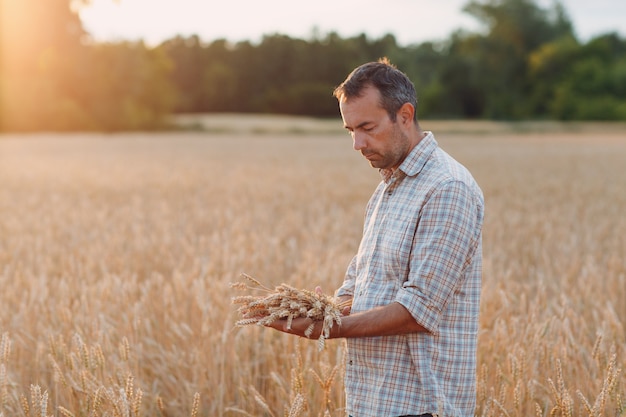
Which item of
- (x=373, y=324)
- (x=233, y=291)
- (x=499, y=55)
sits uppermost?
(x=499, y=55)

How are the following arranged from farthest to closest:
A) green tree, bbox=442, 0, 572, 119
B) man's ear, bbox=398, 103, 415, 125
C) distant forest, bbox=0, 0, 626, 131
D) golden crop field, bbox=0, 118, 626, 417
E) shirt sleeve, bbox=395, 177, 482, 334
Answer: green tree, bbox=442, 0, 572, 119
distant forest, bbox=0, 0, 626, 131
golden crop field, bbox=0, 118, 626, 417
man's ear, bbox=398, 103, 415, 125
shirt sleeve, bbox=395, 177, 482, 334

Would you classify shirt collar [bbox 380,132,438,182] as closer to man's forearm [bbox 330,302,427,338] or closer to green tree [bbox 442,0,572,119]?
man's forearm [bbox 330,302,427,338]

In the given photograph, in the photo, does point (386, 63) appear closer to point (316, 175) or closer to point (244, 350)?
point (244, 350)

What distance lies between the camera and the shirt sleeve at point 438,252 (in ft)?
7.24

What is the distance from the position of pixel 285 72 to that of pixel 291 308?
73.6 metres

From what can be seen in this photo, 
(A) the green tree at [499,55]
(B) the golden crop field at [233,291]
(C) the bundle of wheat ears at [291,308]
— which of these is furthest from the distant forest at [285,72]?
(C) the bundle of wheat ears at [291,308]

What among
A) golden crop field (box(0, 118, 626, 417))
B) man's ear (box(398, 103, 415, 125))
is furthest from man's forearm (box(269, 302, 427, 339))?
man's ear (box(398, 103, 415, 125))

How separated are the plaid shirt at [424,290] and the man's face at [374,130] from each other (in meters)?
0.06

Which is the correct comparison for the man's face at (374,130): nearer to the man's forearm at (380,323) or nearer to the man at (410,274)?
the man at (410,274)

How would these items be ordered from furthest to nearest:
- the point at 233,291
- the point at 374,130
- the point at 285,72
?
1. the point at 285,72
2. the point at 233,291
3. the point at 374,130

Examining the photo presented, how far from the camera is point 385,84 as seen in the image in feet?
7.47

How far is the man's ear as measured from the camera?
2309 mm

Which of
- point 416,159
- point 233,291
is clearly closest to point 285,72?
point 233,291

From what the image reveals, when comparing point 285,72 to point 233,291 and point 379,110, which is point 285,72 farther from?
point 379,110
